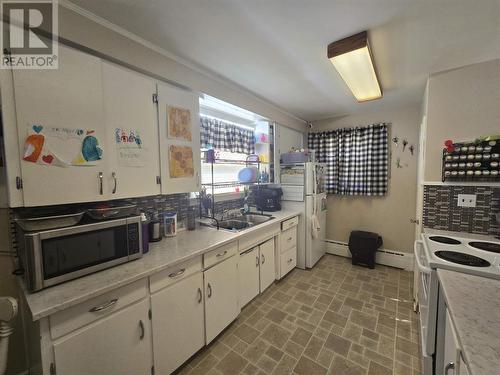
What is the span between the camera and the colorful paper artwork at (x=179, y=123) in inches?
67.7

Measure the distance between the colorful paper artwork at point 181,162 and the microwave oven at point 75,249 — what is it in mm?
547

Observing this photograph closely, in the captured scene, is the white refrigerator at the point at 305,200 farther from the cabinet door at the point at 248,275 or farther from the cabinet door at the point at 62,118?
the cabinet door at the point at 62,118

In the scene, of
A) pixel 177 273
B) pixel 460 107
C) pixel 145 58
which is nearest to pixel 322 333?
pixel 177 273

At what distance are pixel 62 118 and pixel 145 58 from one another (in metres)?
0.76

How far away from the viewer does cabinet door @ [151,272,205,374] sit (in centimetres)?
131

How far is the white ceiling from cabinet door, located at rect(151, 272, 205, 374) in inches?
68.5

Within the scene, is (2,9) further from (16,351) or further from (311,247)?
(311,247)

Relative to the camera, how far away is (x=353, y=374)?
4.87 feet

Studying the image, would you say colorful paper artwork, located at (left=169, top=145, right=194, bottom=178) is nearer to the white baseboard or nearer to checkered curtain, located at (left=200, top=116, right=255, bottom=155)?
checkered curtain, located at (left=200, top=116, right=255, bottom=155)

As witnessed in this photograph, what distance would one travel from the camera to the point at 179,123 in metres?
1.79

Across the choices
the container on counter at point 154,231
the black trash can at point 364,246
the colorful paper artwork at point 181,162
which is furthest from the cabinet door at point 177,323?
the black trash can at point 364,246

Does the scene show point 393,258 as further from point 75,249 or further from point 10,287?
point 10,287

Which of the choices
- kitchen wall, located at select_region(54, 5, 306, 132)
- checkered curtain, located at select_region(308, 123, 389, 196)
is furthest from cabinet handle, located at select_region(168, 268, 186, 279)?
checkered curtain, located at select_region(308, 123, 389, 196)

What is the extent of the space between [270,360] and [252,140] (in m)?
2.58
